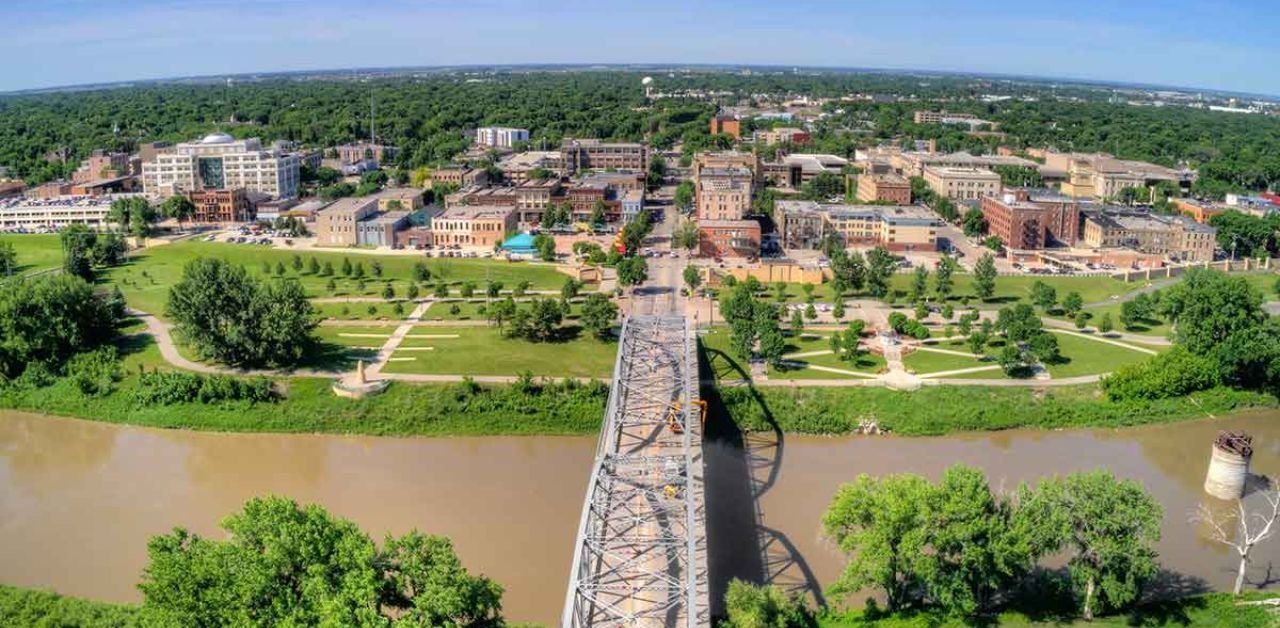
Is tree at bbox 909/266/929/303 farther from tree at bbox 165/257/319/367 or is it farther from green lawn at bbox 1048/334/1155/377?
tree at bbox 165/257/319/367

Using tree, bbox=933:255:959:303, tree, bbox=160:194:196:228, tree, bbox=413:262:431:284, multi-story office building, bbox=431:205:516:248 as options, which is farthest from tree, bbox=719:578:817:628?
tree, bbox=160:194:196:228

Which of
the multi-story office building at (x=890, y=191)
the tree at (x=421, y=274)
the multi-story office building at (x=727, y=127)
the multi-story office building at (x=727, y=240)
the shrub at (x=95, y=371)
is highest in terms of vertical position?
the multi-story office building at (x=727, y=127)

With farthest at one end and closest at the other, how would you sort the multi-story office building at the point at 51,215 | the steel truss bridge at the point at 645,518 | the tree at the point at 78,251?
the multi-story office building at the point at 51,215
the tree at the point at 78,251
the steel truss bridge at the point at 645,518

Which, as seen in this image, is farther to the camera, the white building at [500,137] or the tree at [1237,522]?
the white building at [500,137]

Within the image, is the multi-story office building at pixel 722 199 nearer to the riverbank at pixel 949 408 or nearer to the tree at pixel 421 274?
the tree at pixel 421 274

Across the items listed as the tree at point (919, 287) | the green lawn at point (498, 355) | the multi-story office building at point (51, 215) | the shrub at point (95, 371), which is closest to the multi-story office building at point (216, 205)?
the multi-story office building at point (51, 215)

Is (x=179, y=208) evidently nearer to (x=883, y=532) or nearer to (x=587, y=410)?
(x=587, y=410)

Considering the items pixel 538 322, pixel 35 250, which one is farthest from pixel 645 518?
pixel 35 250
